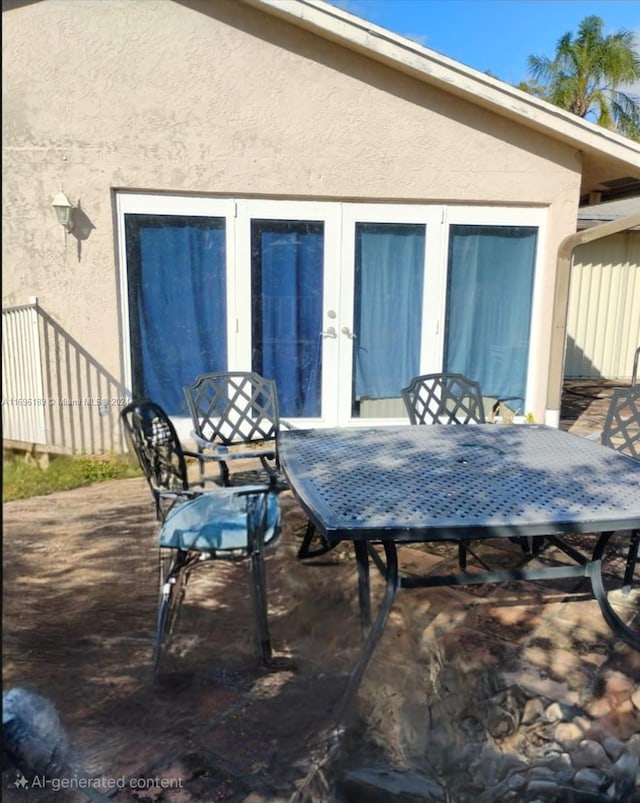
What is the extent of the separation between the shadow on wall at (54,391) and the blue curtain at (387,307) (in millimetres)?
2211

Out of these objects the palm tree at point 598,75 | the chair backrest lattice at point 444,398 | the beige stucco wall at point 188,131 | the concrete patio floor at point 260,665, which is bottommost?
the concrete patio floor at point 260,665

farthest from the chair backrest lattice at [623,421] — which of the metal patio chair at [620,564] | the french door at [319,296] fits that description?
the french door at [319,296]

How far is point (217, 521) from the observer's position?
267cm

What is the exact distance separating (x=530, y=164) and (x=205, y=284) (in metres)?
3.09

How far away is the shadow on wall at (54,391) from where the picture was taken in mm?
5250

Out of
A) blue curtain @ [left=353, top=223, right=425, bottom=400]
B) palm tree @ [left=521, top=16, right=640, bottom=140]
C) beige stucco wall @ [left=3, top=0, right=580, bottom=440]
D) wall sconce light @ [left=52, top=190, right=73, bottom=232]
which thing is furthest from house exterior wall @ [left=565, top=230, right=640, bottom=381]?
palm tree @ [left=521, top=16, right=640, bottom=140]

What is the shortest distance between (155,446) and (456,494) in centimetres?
145

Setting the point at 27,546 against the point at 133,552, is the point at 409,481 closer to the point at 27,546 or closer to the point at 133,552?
the point at 133,552

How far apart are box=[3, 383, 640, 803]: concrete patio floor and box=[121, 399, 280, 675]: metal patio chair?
161 millimetres

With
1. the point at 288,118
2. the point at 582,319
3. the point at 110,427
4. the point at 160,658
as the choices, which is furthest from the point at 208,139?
the point at 582,319

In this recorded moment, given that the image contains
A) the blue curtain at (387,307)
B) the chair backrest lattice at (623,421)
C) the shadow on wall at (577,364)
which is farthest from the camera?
the shadow on wall at (577,364)

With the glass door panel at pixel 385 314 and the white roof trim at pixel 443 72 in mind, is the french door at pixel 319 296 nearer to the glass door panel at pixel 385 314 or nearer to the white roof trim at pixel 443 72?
the glass door panel at pixel 385 314

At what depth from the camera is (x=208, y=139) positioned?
5.19 m

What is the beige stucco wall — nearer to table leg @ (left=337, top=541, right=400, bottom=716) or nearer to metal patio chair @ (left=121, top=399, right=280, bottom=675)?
metal patio chair @ (left=121, top=399, right=280, bottom=675)
